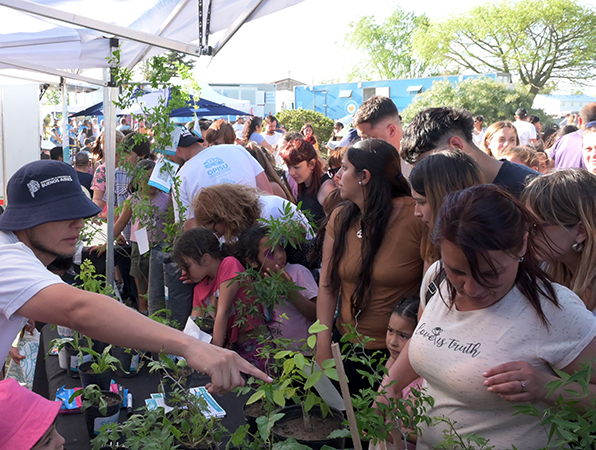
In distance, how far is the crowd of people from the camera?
1.26m

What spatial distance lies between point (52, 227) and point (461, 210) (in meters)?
1.29

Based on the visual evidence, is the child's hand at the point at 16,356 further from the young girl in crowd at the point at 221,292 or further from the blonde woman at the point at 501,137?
the blonde woman at the point at 501,137

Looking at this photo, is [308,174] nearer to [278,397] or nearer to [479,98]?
[278,397]

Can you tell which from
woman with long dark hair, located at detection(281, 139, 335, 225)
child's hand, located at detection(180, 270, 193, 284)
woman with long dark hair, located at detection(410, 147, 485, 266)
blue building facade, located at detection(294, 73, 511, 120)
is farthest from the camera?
blue building facade, located at detection(294, 73, 511, 120)

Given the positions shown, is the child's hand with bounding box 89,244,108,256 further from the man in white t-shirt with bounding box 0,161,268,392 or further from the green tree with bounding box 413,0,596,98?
the green tree with bounding box 413,0,596,98

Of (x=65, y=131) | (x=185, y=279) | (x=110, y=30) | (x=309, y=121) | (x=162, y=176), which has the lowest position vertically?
(x=185, y=279)

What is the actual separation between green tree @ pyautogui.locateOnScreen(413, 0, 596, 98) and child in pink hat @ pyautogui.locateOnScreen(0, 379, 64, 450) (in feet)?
96.9

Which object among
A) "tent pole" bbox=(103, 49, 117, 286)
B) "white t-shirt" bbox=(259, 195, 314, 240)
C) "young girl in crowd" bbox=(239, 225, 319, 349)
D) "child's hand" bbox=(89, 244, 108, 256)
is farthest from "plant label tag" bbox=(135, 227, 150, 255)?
"young girl in crowd" bbox=(239, 225, 319, 349)

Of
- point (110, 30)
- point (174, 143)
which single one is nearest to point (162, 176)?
point (174, 143)

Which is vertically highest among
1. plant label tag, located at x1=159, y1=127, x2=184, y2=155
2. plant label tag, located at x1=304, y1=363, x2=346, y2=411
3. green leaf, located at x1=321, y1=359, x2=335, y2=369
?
plant label tag, located at x1=159, y1=127, x2=184, y2=155

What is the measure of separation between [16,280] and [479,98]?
16711 millimetres

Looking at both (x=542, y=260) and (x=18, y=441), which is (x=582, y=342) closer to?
(x=542, y=260)

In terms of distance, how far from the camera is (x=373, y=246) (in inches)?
85.7

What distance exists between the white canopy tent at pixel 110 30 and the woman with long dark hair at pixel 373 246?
1462 millimetres
